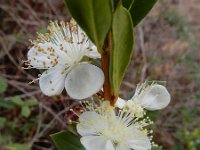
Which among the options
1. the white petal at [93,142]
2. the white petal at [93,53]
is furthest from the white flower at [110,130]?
the white petal at [93,53]

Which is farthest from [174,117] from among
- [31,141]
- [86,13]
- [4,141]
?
[86,13]

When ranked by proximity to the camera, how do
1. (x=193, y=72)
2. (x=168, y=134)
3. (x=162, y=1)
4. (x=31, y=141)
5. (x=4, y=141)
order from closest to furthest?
(x=4, y=141), (x=31, y=141), (x=168, y=134), (x=193, y=72), (x=162, y=1)

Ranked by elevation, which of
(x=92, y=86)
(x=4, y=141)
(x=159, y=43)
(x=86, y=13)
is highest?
(x=86, y=13)

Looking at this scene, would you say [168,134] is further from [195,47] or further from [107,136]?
[107,136]

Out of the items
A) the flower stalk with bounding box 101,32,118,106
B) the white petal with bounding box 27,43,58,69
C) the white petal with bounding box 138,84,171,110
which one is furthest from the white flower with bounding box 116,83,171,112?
the white petal with bounding box 27,43,58,69

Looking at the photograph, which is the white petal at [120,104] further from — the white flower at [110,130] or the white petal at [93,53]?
the white petal at [93,53]
